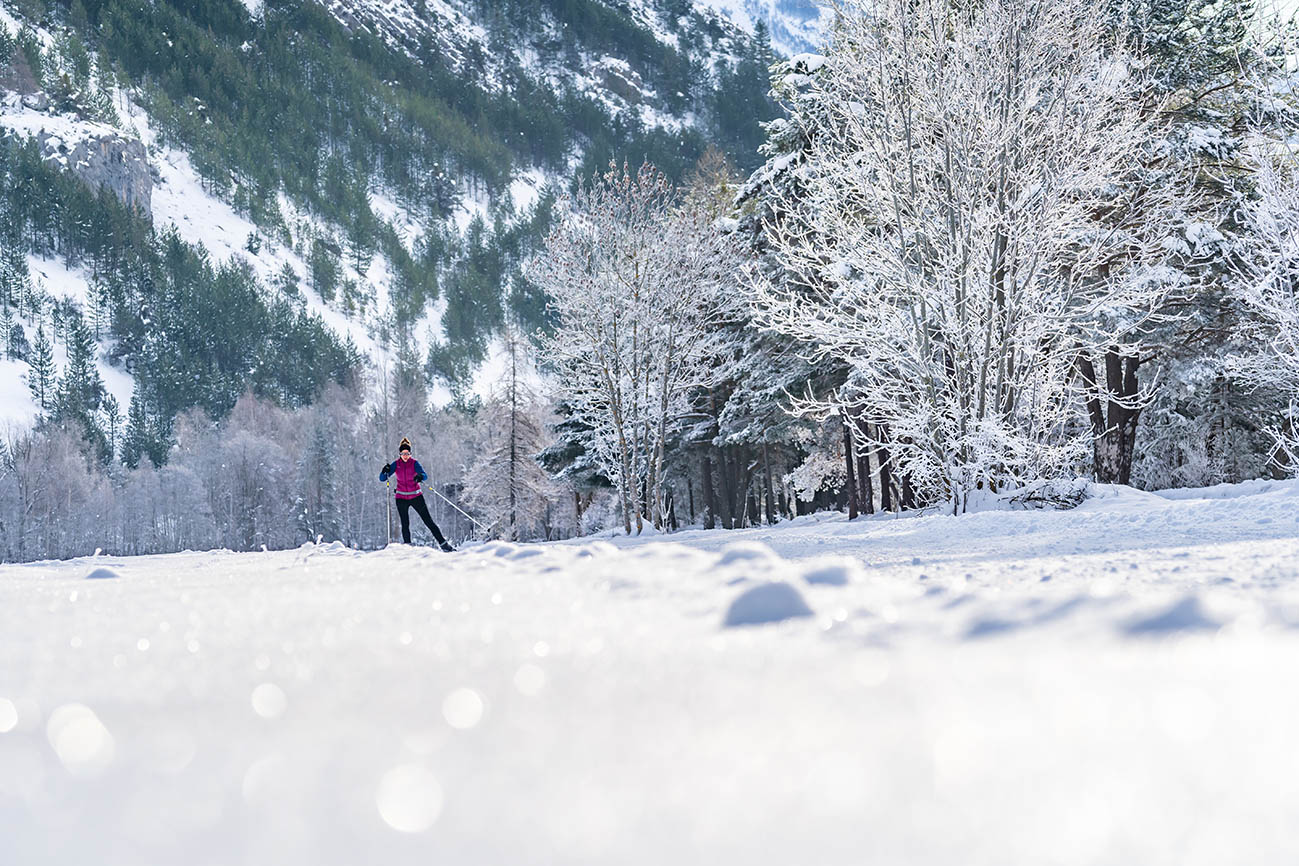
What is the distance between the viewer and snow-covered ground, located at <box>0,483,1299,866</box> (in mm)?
523

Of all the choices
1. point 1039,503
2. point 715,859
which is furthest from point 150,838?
point 1039,503

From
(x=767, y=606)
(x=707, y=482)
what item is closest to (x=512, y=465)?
(x=707, y=482)

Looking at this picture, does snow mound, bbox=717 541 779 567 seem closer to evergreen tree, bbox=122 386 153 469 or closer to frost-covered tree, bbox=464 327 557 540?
frost-covered tree, bbox=464 327 557 540

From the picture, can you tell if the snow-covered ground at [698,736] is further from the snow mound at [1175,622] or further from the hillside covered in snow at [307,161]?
the hillside covered in snow at [307,161]

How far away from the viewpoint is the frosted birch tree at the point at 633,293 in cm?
1738

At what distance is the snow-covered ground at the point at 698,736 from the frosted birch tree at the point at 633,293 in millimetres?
15936

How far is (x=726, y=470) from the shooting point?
2330cm

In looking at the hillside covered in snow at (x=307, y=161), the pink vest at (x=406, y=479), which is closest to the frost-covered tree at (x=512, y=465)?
the pink vest at (x=406, y=479)

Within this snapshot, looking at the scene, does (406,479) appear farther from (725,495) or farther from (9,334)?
(9,334)

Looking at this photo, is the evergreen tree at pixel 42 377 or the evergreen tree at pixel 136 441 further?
the evergreen tree at pixel 42 377

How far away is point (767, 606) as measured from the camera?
4.05 feet

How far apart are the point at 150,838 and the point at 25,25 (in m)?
174

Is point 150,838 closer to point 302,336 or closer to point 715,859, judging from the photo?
point 715,859

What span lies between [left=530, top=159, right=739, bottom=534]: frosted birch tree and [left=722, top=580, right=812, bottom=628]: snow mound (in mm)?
15738
